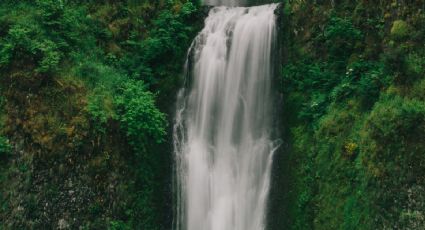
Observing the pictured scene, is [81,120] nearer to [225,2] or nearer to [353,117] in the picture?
[353,117]

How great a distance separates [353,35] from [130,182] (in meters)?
7.72

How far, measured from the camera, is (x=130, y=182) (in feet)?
48.1

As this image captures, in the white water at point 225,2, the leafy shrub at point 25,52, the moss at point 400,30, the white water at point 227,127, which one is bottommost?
the white water at point 227,127

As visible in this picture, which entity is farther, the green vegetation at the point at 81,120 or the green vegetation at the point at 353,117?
the green vegetation at the point at 81,120

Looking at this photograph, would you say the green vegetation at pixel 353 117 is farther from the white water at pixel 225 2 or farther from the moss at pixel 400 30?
the white water at pixel 225 2

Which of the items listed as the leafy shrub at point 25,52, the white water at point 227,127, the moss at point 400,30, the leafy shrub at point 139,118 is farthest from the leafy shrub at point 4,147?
the moss at point 400,30

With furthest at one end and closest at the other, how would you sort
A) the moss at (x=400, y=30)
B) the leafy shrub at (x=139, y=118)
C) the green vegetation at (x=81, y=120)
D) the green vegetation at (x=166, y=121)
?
the leafy shrub at (x=139, y=118) → the green vegetation at (x=81, y=120) → the moss at (x=400, y=30) → the green vegetation at (x=166, y=121)

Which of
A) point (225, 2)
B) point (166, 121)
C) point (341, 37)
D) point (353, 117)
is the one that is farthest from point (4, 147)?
point (225, 2)

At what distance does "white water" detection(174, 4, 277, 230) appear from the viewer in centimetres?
1473

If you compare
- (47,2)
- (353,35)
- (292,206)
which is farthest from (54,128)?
(353,35)

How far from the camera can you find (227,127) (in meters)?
15.8

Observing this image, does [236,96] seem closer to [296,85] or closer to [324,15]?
[296,85]

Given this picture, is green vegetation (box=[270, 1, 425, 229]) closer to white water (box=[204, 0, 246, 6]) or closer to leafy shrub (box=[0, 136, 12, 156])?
white water (box=[204, 0, 246, 6])

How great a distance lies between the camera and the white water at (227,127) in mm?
14734
